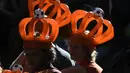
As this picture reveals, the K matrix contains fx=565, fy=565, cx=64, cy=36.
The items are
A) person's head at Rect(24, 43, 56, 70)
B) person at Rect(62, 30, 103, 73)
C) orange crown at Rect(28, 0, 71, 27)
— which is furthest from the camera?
orange crown at Rect(28, 0, 71, 27)

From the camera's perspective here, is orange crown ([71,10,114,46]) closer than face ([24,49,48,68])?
No

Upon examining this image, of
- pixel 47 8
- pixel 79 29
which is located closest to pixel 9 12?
pixel 47 8

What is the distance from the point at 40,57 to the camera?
463 centimetres

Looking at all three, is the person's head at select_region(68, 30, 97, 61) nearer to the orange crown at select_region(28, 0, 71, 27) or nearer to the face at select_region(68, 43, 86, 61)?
the face at select_region(68, 43, 86, 61)

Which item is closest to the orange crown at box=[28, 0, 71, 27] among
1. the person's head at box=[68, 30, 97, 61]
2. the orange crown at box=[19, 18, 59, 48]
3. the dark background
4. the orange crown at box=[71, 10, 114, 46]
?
the orange crown at box=[71, 10, 114, 46]

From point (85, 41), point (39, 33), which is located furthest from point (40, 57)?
point (85, 41)

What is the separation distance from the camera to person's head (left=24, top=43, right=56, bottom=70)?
462 centimetres

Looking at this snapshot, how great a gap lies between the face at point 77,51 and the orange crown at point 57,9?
0.31 metres

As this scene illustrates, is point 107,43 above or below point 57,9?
below

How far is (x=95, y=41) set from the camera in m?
5.29

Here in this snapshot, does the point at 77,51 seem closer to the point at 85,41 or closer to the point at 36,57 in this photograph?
the point at 85,41

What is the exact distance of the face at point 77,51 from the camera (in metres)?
5.16

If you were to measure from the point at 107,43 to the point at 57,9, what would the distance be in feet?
5.35

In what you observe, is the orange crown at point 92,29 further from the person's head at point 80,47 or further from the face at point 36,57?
the face at point 36,57
